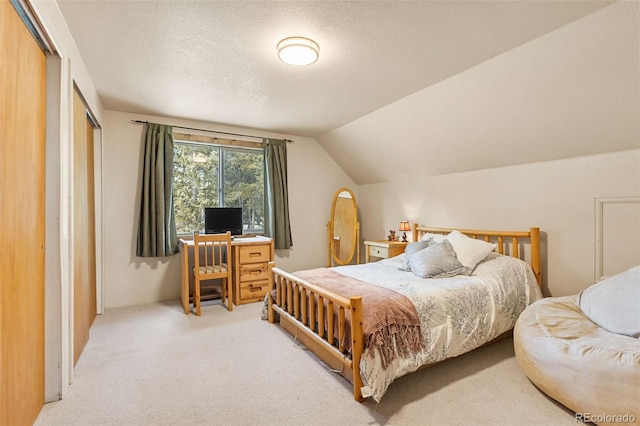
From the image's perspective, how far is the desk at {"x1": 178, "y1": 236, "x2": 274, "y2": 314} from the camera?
3.90m

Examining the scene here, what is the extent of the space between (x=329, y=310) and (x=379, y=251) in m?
2.45

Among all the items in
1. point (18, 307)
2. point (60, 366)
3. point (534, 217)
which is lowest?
point (60, 366)

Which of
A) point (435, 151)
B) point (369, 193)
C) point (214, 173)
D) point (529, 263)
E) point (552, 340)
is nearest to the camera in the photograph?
point (552, 340)

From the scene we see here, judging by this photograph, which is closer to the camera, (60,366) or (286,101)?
(60,366)

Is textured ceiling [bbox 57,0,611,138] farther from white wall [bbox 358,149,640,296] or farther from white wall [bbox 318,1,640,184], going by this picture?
white wall [bbox 358,149,640,296]

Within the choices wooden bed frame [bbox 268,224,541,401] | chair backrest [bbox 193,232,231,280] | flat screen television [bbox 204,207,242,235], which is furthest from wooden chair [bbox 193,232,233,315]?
wooden bed frame [bbox 268,224,541,401]

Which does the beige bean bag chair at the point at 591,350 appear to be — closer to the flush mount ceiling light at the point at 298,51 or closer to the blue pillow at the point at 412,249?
→ the blue pillow at the point at 412,249

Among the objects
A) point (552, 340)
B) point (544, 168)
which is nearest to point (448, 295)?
point (552, 340)

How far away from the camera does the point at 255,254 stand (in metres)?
4.01

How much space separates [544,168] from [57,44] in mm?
4075

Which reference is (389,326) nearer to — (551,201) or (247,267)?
(551,201)

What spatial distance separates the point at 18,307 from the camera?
1585 millimetres

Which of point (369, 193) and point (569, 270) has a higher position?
point (369, 193)

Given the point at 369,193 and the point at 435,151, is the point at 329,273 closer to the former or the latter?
the point at 435,151
